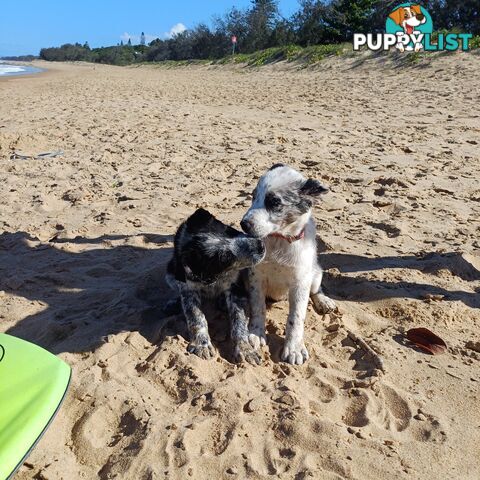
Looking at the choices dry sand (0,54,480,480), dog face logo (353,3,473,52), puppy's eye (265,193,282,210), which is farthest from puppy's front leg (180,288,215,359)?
dog face logo (353,3,473,52)

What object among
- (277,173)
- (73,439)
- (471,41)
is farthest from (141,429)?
(471,41)

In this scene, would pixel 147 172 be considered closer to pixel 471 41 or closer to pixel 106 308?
pixel 106 308

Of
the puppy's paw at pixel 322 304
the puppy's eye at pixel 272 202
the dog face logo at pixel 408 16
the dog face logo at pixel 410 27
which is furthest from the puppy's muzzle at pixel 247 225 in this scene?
the dog face logo at pixel 408 16

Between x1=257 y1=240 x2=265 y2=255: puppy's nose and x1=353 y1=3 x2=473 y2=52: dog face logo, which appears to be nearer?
x1=257 y1=240 x2=265 y2=255: puppy's nose

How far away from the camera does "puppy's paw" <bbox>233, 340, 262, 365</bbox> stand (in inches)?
140

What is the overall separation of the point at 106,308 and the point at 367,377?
2.12m

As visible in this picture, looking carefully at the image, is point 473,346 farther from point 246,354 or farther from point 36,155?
point 36,155

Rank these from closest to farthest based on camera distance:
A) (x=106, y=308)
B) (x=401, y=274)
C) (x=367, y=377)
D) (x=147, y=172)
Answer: (x=367, y=377), (x=106, y=308), (x=401, y=274), (x=147, y=172)

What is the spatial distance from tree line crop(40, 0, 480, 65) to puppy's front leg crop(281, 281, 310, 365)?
2524 centimetres

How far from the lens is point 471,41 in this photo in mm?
18766

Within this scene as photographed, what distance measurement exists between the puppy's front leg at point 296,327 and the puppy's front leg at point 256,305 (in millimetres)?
227

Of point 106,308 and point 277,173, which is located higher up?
point 277,173

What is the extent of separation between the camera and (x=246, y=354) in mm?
3594

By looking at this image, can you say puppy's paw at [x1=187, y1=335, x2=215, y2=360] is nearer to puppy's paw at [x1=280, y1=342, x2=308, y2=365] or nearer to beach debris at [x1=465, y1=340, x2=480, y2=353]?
puppy's paw at [x1=280, y1=342, x2=308, y2=365]
